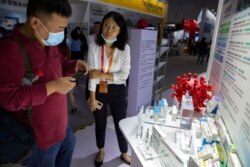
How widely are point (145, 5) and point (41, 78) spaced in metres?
6.91

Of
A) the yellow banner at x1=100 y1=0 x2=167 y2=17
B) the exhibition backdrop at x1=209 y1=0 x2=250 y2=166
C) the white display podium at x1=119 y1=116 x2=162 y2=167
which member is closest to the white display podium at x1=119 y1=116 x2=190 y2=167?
the white display podium at x1=119 y1=116 x2=162 y2=167

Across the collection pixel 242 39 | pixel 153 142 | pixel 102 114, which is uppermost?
pixel 242 39

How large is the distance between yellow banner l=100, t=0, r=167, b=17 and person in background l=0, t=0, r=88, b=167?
4238 millimetres

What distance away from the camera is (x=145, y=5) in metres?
7.30

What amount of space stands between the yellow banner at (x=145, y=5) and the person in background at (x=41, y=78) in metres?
4.24

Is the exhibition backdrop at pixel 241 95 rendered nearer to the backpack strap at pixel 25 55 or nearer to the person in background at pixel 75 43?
the backpack strap at pixel 25 55

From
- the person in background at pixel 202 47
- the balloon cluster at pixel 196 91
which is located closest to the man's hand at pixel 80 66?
the balloon cluster at pixel 196 91

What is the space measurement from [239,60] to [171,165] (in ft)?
2.32

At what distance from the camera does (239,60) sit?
46.4 inches

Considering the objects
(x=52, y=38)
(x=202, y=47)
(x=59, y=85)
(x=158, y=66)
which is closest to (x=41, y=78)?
(x=59, y=85)

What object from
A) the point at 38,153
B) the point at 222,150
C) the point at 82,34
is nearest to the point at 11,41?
the point at 38,153

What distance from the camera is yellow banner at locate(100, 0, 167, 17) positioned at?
5714mm

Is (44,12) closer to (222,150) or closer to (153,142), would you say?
(153,142)

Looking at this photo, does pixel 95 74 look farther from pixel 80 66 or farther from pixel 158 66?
pixel 158 66
